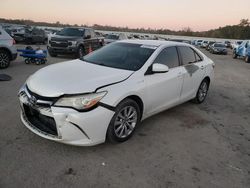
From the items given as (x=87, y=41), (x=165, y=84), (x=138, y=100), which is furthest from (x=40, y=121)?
(x=87, y=41)

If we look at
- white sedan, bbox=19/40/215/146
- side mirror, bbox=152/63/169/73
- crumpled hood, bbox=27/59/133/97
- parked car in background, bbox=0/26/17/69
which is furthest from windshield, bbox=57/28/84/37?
side mirror, bbox=152/63/169/73

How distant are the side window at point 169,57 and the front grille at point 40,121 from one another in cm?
217

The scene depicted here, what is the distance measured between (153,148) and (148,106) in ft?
2.53

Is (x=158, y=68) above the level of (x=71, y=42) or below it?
above

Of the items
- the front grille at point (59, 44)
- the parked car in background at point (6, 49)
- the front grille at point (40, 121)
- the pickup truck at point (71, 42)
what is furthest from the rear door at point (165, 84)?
the front grille at point (59, 44)

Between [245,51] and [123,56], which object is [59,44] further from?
[245,51]

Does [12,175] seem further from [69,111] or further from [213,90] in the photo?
[213,90]

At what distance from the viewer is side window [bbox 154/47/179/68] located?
435 cm

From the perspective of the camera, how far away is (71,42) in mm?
12477

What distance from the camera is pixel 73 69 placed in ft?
12.9

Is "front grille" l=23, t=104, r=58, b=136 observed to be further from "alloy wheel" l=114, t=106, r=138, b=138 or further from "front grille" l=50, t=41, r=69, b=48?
"front grille" l=50, t=41, r=69, b=48

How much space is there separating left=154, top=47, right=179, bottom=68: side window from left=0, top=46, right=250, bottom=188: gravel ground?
4.02 ft

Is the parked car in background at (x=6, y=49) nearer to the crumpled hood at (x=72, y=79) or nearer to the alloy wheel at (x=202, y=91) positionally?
the crumpled hood at (x=72, y=79)

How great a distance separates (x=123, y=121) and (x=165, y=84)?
3.99 feet
